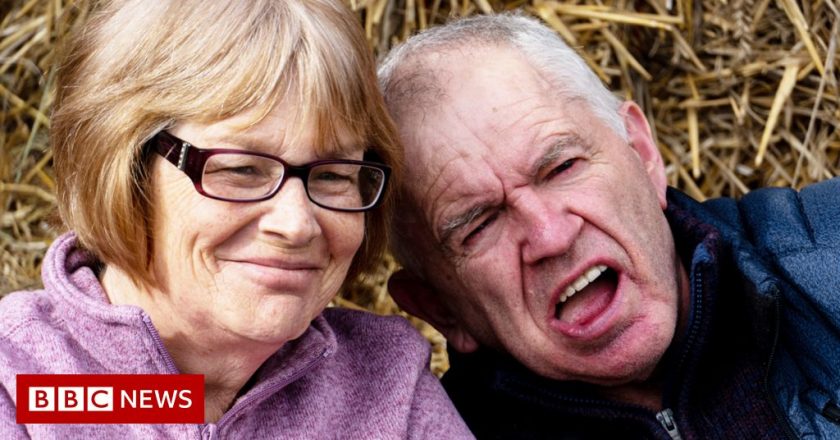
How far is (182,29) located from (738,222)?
4.25ft

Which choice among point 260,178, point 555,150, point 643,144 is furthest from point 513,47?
point 260,178

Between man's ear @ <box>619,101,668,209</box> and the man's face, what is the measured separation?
0.09 m

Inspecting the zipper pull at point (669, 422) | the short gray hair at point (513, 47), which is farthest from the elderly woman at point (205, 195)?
the zipper pull at point (669, 422)

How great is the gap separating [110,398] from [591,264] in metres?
0.96

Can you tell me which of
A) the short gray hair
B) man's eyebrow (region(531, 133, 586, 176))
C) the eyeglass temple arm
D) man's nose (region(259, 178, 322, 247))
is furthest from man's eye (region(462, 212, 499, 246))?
the eyeglass temple arm

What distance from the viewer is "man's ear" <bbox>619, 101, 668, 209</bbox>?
7.97 ft

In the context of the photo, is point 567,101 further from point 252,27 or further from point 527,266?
point 252,27

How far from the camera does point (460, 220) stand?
7.44 feet

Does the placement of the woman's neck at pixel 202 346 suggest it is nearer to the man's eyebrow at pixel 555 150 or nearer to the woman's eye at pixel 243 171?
the woman's eye at pixel 243 171

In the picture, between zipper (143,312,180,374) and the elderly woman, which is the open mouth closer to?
the elderly woman

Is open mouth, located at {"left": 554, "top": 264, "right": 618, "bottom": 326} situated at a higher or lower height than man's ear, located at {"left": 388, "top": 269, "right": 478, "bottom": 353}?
higher

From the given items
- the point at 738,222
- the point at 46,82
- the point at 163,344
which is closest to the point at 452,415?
the point at 163,344

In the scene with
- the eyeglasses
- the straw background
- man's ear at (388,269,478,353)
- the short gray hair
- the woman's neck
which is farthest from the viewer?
the straw background

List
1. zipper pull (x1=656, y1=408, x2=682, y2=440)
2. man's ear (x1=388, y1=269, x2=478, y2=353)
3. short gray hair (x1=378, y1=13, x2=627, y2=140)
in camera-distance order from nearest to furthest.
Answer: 1. zipper pull (x1=656, y1=408, x2=682, y2=440)
2. short gray hair (x1=378, y1=13, x2=627, y2=140)
3. man's ear (x1=388, y1=269, x2=478, y2=353)
